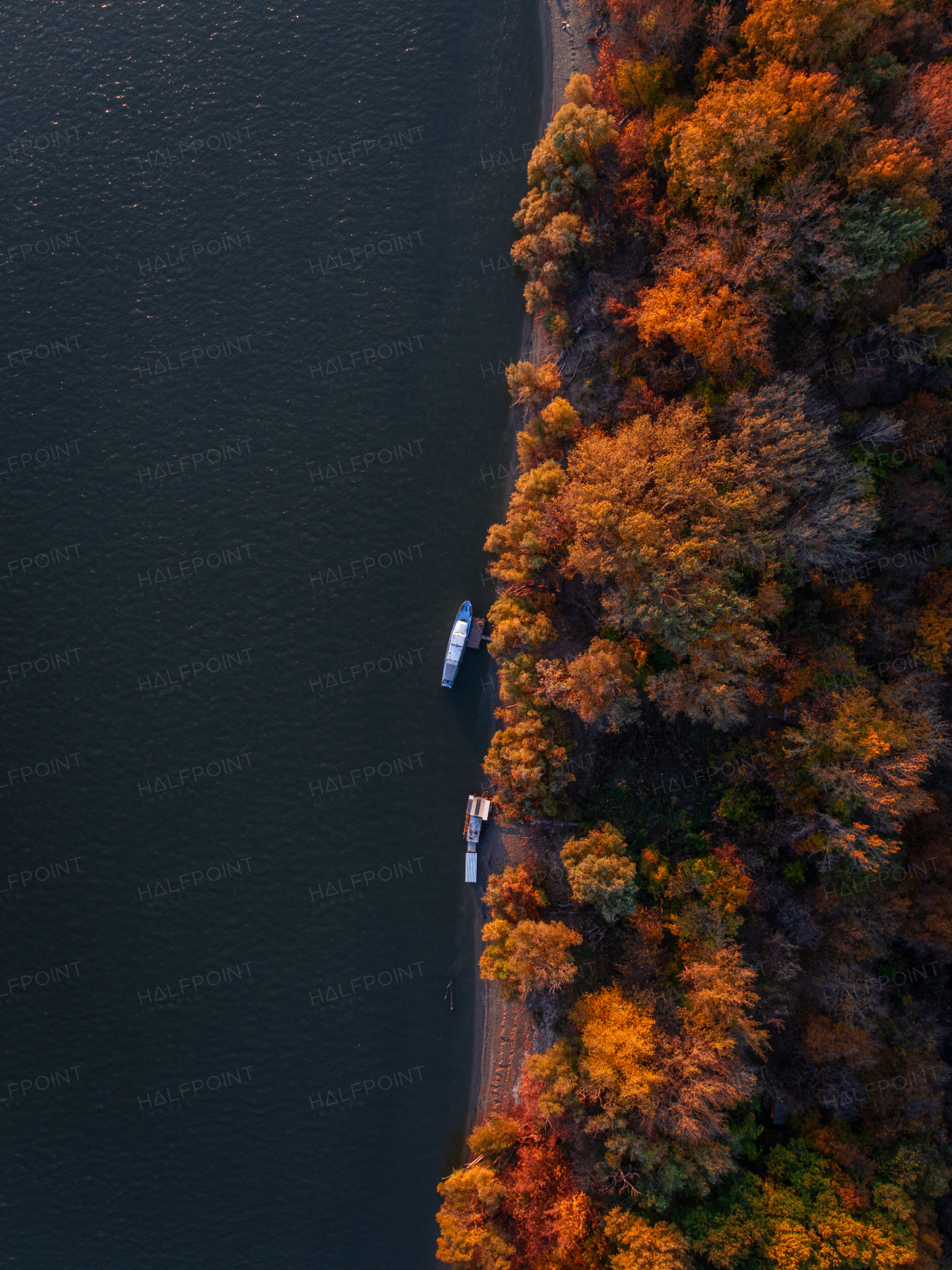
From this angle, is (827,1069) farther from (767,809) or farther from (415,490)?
(415,490)

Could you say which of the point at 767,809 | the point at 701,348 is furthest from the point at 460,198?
the point at 767,809

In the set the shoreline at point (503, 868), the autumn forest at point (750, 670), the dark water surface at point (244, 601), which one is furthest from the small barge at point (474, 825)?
the autumn forest at point (750, 670)

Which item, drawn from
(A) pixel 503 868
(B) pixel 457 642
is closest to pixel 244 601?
(B) pixel 457 642

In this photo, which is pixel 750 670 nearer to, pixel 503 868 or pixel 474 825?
pixel 474 825

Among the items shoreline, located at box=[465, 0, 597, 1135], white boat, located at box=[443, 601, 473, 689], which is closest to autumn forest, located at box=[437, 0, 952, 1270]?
shoreline, located at box=[465, 0, 597, 1135]

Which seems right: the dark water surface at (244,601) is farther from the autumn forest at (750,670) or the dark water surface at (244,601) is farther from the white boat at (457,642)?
the autumn forest at (750,670)

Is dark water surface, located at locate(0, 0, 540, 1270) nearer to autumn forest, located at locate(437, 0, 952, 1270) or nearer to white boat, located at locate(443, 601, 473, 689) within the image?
white boat, located at locate(443, 601, 473, 689)
